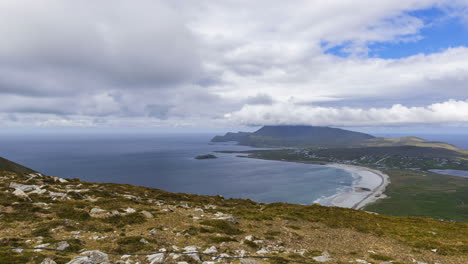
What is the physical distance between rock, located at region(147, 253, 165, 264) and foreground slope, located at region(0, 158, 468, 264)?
0.07 meters

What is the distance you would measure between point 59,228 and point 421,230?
127 feet

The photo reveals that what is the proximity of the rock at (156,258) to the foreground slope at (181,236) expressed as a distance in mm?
66

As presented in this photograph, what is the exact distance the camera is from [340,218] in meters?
31.0

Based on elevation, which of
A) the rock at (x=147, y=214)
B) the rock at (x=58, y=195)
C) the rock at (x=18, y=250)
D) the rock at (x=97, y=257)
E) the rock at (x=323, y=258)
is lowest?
the rock at (x=323, y=258)

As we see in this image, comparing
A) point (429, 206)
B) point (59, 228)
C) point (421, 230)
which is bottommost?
point (429, 206)

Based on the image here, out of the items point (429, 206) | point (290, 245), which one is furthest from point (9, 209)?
point (429, 206)

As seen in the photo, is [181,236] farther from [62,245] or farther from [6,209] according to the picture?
[6,209]

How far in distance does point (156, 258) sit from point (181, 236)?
16.8 feet

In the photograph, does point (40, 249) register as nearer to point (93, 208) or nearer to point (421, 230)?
point (93, 208)

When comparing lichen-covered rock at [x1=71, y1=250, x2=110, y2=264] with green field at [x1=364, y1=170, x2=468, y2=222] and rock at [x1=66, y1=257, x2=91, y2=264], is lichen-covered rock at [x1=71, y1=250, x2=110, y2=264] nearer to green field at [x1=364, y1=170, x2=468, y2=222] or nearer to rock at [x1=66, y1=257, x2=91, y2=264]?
rock at [x1=66, y1=257, x2=91, y2=264]

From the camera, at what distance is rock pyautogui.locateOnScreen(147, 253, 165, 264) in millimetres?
11794

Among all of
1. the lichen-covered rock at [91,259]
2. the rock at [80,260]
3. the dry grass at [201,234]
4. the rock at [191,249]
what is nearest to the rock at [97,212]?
the dry grass at [201,234]

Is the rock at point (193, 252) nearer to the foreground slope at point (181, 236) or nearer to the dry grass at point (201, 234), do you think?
the foreground slope at point (181, 236)

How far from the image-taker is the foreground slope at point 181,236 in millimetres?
13055
